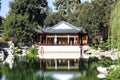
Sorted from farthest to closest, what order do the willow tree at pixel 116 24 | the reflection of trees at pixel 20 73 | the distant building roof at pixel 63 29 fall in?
the distant building roof at pixel 63 29
the reflection of trees at pixel 20 73
the willow tree at pixel 116 24

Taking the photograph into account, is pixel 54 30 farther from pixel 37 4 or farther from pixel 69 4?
pixel 69 4

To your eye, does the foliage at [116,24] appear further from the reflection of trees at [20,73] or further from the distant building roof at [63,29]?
the distant building roof at [63,29]

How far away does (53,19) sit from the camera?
46.5 m

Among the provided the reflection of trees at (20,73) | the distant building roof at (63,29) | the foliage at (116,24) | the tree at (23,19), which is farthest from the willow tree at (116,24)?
the tree at (23,19)

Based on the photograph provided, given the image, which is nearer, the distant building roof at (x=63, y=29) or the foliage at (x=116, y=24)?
the foliage at (x=116, y=24)

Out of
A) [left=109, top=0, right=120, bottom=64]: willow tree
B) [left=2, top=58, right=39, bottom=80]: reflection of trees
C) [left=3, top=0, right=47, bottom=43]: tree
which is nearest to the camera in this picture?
[left=109, top=0, right=120, bottom=64]: willow tree

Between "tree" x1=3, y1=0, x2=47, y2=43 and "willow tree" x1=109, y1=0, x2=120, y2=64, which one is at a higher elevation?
"tree" x1=3, y1=0, x2=47, y2=43

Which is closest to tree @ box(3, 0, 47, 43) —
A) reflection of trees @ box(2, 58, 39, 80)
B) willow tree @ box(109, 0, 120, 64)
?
reflection of trees @ box(2, 58, 39, 80)

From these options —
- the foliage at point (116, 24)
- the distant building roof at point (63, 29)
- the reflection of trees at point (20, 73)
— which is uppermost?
the distant building roof at point (63, 29)

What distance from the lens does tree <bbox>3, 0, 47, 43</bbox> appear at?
3853 cm

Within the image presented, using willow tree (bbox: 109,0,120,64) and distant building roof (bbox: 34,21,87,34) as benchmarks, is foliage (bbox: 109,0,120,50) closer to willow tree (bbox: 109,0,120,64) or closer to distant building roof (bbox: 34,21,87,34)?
willow tree (bbox: 109,0,120,64)

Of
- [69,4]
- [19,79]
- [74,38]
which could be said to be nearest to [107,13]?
[74,38]

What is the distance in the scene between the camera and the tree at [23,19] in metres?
38.5

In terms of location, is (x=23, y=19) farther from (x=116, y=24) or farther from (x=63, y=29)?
(x=116, y=24)
